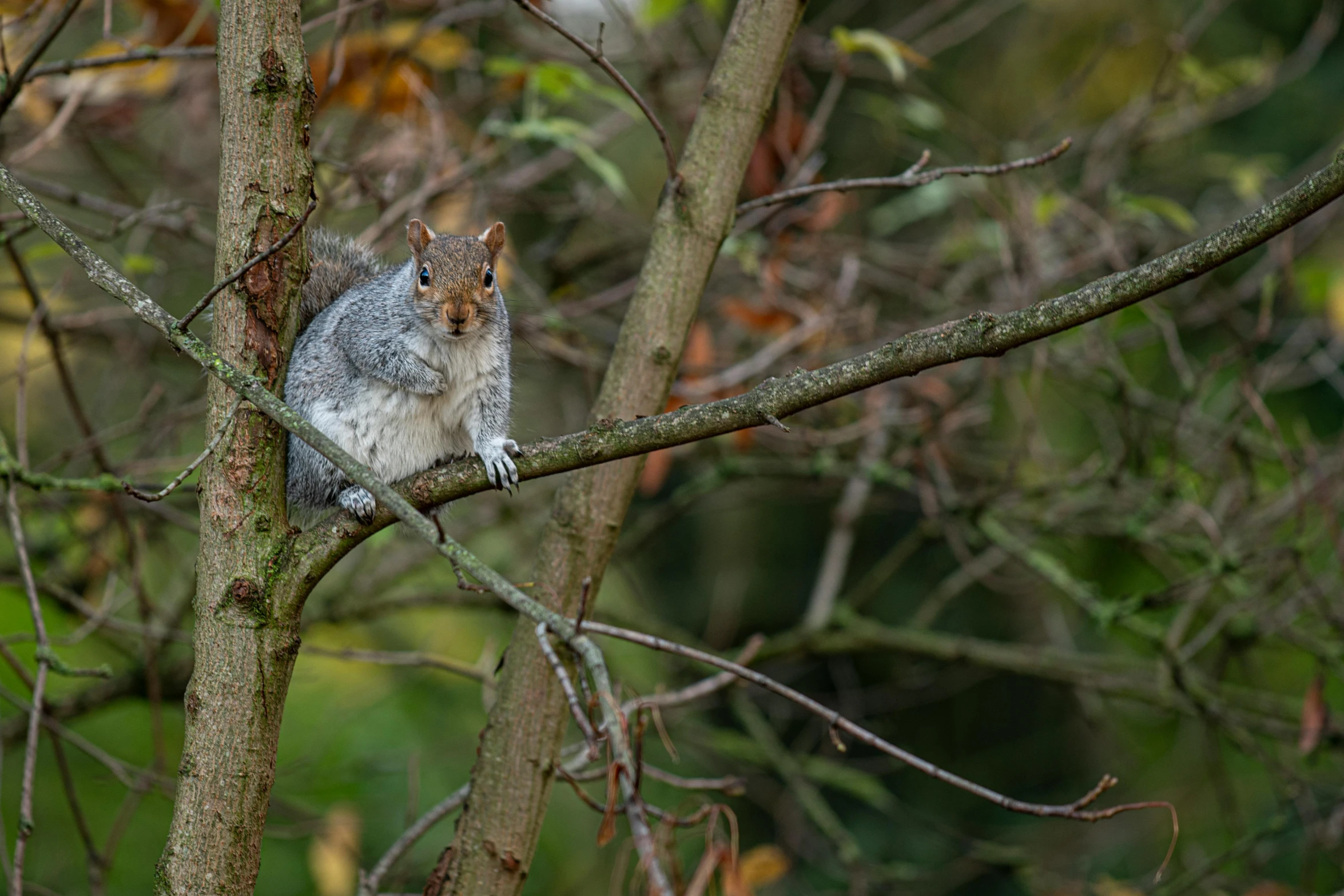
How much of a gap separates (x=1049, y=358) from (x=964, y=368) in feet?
1.19

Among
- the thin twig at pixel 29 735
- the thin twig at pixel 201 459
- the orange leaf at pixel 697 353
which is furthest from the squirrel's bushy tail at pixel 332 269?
the thin twig at pixel 201 459

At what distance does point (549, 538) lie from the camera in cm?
207

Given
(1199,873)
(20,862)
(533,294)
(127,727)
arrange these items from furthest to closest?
(127,727), (533,294), (1199,873), (20,862)

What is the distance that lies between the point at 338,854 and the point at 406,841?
149 centimetres

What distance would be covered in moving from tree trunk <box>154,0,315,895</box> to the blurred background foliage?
0.77 m

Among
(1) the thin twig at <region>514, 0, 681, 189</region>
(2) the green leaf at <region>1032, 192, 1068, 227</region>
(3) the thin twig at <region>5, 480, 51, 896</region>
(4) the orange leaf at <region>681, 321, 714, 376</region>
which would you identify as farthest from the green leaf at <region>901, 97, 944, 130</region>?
Result: (3) the thin twig at <region>5, 480, 51, 896</region>

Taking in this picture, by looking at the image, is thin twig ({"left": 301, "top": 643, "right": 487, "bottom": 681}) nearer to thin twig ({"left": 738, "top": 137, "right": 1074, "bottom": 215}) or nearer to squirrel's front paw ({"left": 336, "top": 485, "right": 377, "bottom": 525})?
squirrel's front paw ({"left": 336, "top": 485, "right": 377, "bottom": 525})

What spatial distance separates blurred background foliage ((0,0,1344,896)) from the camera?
3039 millimetres

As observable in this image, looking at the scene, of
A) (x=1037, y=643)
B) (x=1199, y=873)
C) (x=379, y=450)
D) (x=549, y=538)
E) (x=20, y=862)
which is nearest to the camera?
(x=20, y=862)

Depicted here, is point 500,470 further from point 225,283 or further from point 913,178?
point 913,178

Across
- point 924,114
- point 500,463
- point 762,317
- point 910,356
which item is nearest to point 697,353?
point 762,317

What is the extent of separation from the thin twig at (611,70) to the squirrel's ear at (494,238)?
0.44 metres

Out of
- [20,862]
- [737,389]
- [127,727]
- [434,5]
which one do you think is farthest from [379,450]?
[127,727]

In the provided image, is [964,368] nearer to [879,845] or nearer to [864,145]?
[864,145]
